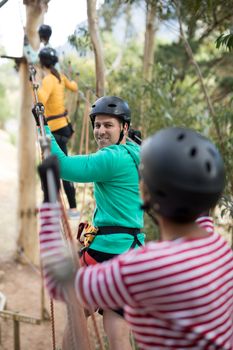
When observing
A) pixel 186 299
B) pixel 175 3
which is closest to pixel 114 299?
pixel 186 299

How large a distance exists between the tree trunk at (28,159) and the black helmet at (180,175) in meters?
5.33

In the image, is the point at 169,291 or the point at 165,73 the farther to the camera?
the point at 165,73

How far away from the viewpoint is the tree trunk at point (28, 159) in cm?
627

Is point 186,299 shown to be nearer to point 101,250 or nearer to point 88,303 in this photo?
point 88,303

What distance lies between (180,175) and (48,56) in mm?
3841

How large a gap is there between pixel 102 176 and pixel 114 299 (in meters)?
1.08

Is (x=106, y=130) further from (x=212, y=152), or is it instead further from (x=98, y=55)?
(x=98, y=55)

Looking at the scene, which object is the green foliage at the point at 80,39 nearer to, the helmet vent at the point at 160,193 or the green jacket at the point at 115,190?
the green jacket at the point at 115,190

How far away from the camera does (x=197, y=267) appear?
1.18 metres

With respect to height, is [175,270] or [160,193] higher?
[160,193]

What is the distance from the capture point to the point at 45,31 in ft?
17.3

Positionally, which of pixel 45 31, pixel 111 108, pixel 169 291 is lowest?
pixel 169 291

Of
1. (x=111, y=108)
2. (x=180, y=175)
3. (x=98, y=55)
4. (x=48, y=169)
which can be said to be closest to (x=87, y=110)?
(x=98, y=55)

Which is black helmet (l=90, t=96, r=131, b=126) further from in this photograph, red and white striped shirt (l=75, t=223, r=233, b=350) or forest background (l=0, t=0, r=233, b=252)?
red and white striped shirt (l=75, t=223, r=233, b=350)
